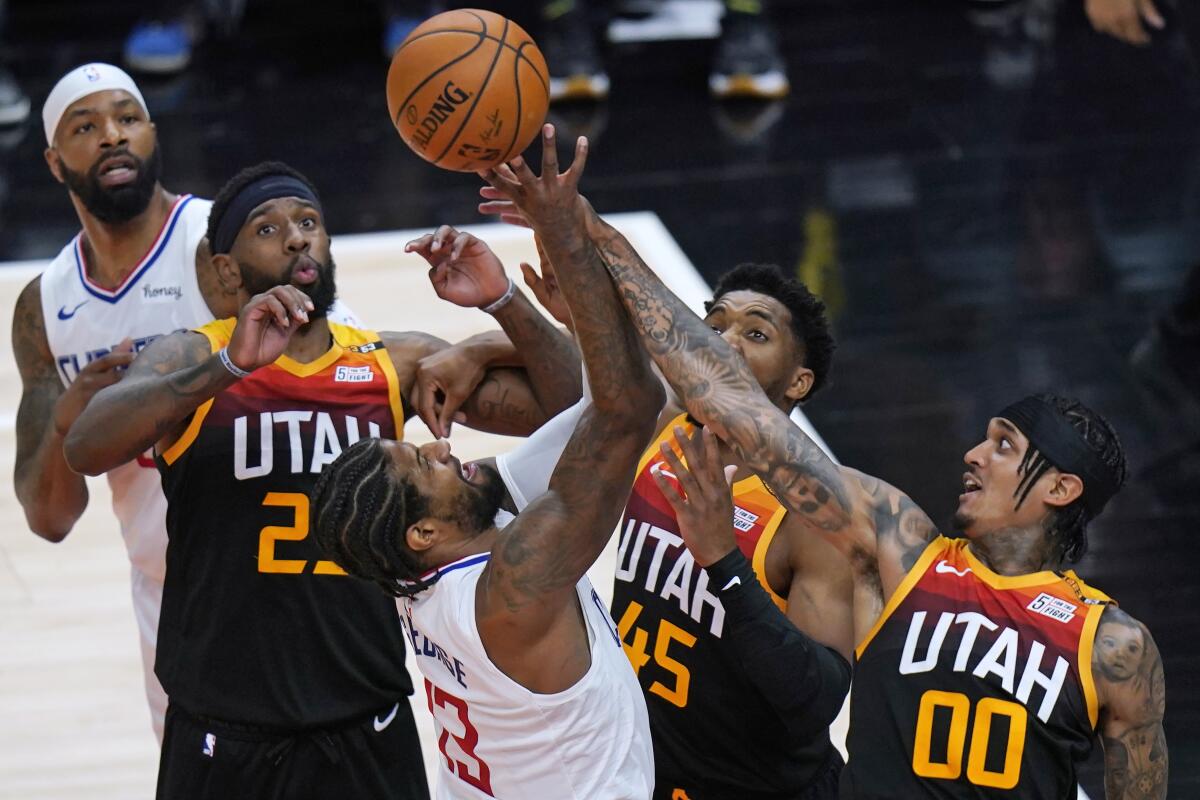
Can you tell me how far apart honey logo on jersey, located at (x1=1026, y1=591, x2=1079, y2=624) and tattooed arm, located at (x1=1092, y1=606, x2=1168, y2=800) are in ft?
0.23

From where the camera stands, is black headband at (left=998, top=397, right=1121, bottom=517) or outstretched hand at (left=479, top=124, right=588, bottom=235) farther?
black headband at (left=998, top=397, right=1121, bottom=517)

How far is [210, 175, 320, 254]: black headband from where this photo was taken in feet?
15.1

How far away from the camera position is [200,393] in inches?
164

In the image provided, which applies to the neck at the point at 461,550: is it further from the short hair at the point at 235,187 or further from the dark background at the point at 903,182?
the dark background at the point at 903,182

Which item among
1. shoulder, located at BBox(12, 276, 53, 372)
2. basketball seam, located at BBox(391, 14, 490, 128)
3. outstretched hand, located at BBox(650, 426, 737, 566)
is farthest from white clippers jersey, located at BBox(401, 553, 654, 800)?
shoulder, located at BBox(12, 276, 53, 372)

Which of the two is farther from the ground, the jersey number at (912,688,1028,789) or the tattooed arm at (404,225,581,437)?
the tattooed arm at (404,225,581,437)

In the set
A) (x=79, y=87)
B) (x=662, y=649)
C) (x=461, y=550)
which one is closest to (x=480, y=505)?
(x=461, y=550)

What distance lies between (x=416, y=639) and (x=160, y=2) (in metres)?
8.35

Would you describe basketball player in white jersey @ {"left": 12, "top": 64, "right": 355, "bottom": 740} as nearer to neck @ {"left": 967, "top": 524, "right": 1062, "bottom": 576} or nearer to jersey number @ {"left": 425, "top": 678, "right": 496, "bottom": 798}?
jersey number @ {"left": 425, "top": 678, "right": 496, "bottom": 798}

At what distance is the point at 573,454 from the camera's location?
3682 millimetres

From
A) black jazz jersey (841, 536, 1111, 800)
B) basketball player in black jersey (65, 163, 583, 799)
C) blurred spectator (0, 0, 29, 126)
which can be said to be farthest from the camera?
blurred spectator (0, 0, 29, 126)

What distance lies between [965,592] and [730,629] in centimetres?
54

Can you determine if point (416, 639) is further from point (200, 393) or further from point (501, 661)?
point (200, 393)

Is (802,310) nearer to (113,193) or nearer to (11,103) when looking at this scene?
(113,193)
